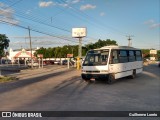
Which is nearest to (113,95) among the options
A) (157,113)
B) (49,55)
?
(157,113)

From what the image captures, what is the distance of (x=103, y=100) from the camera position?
1115cm

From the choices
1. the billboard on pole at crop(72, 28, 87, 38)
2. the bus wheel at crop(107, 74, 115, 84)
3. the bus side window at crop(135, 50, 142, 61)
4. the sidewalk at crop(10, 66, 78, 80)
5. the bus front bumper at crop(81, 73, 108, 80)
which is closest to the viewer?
the bus front bumper at crop(81, 73, 108, 80)

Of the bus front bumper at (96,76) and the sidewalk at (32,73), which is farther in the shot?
the sidewalk at (32,73)

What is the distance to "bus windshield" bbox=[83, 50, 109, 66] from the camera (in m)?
17.1

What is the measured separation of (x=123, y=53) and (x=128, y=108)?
1016cm

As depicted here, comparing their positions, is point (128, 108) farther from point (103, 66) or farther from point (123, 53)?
point (123, 53)

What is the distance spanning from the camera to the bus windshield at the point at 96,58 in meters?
17.1

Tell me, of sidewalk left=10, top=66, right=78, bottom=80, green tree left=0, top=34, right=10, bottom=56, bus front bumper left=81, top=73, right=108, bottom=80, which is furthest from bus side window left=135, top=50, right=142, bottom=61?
green tree left=0, top=34, right=10, bottom=56

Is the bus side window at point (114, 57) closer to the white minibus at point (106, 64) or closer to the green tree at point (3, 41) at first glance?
the white minibus at point (106, 64)

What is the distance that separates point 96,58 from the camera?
17.5 metres

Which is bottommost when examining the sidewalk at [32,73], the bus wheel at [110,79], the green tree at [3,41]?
the sidewalk at [32,73]

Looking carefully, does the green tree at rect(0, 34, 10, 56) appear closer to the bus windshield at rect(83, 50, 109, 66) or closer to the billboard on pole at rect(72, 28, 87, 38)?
the billboard on pole at rect(72, 28, 87, 38)

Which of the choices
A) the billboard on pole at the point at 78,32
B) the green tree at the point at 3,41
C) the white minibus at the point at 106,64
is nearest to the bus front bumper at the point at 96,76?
the white minibus at the point at 106,64

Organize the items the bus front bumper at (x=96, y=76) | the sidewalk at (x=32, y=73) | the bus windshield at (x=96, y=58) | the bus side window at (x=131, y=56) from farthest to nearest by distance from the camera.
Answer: the sidewalk at (x=32, y=73)
the bus side window at (x=131, y=56)
the bus windshield at (x=96, y=58)
the bus front bumper at (x=96, y=76)
